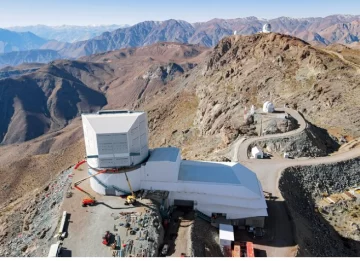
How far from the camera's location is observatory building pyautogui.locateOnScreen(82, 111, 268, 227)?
2805 cm

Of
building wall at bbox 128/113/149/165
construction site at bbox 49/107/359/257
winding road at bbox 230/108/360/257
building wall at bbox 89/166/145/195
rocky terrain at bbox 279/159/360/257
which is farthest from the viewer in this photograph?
building wall at bbox 89/166/145/195

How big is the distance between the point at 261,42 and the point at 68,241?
8447 centimetres

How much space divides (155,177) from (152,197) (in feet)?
6.64

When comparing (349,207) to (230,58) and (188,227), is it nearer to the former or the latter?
(188,227)

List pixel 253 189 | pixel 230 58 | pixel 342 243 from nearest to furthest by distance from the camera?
pixel 253 189 → pixel 342 243 → pixel 230 58

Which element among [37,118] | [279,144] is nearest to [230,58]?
[279,144]

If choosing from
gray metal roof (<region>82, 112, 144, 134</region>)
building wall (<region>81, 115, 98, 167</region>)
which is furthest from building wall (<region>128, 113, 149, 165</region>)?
building wall (<region>81, 115, 98, 167</region>)

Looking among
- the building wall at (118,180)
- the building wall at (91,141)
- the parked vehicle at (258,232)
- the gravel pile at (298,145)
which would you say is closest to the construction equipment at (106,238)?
the building wall at (118,180)

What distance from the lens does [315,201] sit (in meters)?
36.3

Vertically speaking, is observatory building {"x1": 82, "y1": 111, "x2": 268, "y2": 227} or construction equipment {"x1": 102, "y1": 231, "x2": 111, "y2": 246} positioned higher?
observatory building {"x1": 82, "y1": 111, "x2": 268, "y2": 227}

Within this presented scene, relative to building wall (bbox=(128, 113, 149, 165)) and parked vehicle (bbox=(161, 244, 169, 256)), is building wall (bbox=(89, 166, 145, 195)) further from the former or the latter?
parked vehicle (bbox=(161, 244, 169, 256))

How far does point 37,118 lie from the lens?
191875mm

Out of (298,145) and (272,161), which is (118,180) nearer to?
(272,161)

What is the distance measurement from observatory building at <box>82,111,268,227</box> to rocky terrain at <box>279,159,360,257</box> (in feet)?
16.1
